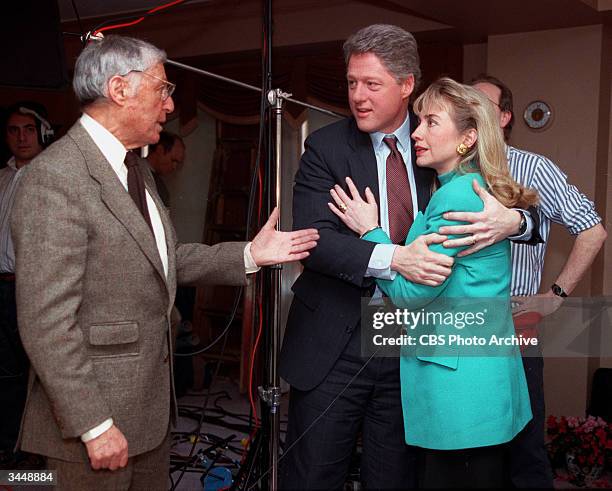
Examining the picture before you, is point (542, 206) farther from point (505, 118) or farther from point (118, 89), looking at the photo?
point (118, 89)

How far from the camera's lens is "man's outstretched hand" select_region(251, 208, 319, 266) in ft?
6.47

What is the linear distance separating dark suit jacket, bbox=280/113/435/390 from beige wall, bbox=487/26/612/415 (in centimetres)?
276

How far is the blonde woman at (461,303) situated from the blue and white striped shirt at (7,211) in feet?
8.47

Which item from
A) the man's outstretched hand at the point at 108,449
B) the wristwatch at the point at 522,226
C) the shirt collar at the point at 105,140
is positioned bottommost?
the man's outstretched hand at the point at 108,449

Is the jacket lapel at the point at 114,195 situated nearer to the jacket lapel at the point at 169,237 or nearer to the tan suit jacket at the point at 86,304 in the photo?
the tan suit jacket at the point at 86,304

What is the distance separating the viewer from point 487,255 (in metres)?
1.83

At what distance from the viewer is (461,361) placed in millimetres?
1782

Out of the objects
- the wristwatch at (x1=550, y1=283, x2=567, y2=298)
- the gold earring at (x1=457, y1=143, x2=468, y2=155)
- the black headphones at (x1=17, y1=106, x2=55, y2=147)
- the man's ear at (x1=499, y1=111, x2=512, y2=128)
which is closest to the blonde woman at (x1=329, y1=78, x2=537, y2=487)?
the gold earring at (x1=457, y1=143, x2=468, y2=155)

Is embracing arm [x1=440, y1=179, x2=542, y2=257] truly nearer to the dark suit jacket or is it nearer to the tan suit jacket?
the dark suit jacket

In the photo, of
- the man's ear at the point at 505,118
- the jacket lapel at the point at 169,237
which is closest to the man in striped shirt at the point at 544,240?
the man's ear at the point at 505,118

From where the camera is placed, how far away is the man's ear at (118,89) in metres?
1.73

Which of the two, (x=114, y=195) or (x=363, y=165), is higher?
(x=363, y=165)

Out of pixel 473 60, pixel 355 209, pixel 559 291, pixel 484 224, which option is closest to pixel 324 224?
pixel 355 209

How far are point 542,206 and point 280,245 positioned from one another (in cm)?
109
